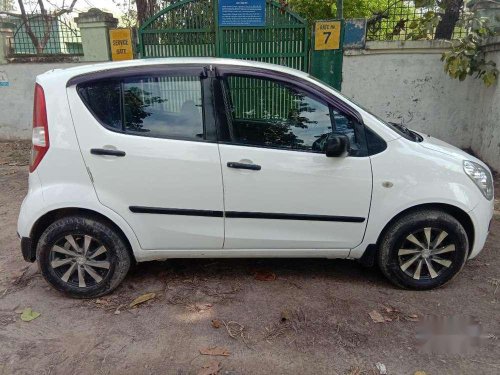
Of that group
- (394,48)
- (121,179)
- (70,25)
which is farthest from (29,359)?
(70,25)

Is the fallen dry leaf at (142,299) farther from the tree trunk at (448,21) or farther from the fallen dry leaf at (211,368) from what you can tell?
the tree trunk at (448,21)

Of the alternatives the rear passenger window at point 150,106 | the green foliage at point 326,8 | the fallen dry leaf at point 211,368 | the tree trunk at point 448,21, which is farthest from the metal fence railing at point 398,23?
the fallen dry leaf at point 211,368

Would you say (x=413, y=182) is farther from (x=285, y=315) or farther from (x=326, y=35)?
(x=326, y=35)

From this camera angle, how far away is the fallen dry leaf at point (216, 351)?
99.5 inches

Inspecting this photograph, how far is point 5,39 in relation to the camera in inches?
318

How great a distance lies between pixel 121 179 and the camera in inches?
113

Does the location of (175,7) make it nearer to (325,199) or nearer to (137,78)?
(137,78)

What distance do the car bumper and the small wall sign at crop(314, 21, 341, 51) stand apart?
169 inches

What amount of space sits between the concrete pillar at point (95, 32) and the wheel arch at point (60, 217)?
5.42 m

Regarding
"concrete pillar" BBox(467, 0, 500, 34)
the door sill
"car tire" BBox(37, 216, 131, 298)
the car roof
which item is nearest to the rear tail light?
the car roof

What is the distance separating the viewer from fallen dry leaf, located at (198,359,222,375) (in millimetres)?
2371

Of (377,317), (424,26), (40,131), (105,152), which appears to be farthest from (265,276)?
(424,26)

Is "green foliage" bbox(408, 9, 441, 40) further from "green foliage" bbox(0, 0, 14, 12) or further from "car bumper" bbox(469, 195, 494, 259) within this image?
"green foliage" bbox(0, 0, 14, 12)

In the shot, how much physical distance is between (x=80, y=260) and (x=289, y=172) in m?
1.66
